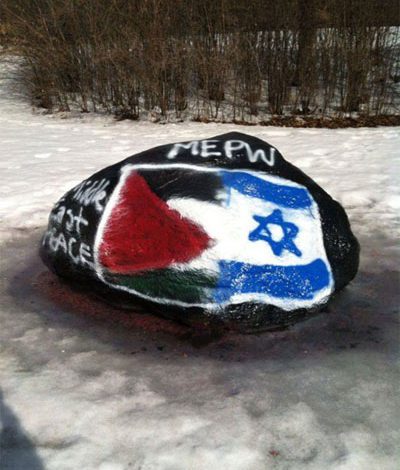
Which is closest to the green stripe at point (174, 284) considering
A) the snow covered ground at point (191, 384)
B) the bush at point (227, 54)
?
the snow covered ground at point (191, 384)

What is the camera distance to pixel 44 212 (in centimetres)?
545

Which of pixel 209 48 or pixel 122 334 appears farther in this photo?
pixel 209 48

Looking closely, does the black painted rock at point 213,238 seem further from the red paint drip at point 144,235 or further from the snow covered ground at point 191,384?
the snow covered ground at point 191,384

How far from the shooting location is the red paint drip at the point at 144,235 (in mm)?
3350

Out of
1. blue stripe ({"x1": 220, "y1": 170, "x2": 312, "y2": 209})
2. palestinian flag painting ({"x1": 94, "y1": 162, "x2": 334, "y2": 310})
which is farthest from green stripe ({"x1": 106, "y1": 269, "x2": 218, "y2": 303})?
blue stripe ({"x1": 220, "y1": 170, "x2": 312, "y2": 209})

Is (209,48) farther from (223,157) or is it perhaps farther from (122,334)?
(122,334)

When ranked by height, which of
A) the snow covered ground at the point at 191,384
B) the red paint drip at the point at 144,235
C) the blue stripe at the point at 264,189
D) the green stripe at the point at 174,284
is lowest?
the snow covered ground at the point at 191,384

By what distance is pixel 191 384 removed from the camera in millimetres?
2887

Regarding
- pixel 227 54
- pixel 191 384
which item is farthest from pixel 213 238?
pixel 227 54

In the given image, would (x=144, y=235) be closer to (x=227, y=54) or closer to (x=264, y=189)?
(x=264, y=189)

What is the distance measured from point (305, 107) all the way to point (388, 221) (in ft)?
20.6

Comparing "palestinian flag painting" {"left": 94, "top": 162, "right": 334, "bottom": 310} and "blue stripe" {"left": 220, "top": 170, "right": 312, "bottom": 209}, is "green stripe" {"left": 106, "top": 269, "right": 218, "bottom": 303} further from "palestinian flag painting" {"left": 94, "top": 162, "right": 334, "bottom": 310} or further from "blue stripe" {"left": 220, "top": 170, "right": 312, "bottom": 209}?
"blue stripe" {"left": 220, "top": 170, "right": 312, "bottom": 209}

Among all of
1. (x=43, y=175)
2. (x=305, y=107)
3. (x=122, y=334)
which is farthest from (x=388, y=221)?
(x=305, y=107)

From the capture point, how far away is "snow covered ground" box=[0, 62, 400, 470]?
2412 millimetres
